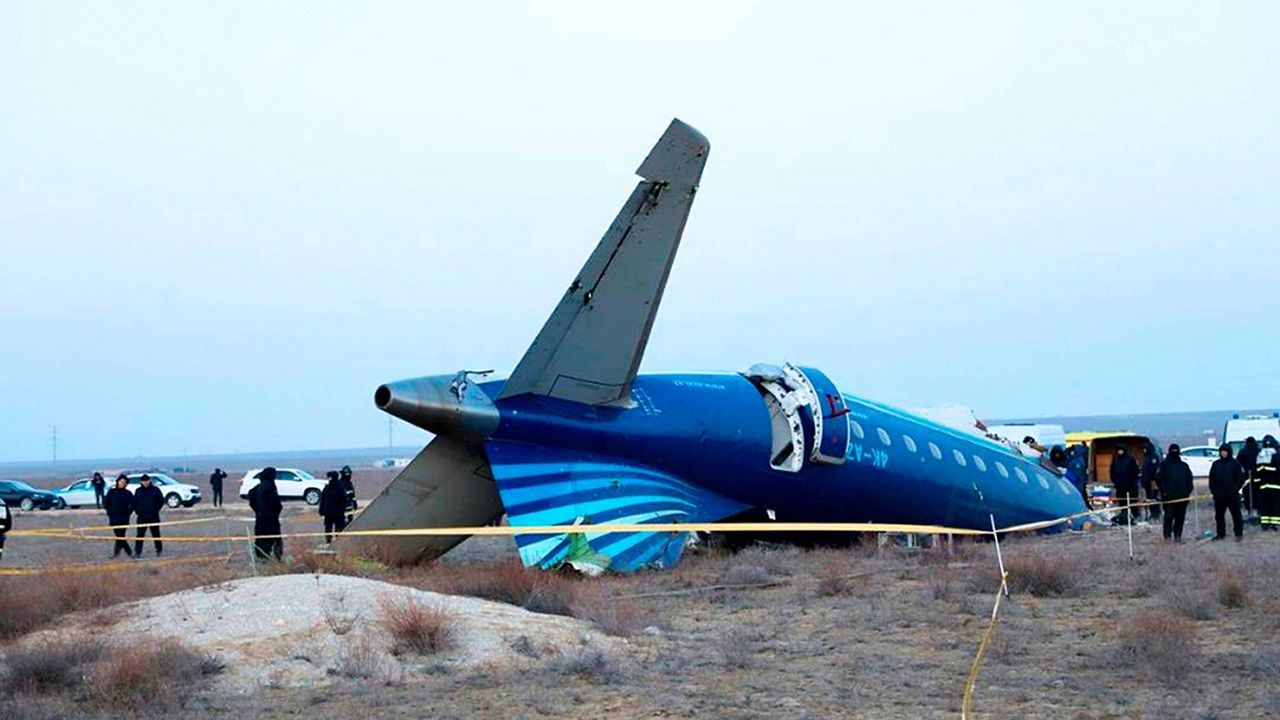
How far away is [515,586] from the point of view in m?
15.2

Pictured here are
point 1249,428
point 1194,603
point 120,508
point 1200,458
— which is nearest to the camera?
point 1194,603

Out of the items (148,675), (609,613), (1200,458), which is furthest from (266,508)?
(1200,458)

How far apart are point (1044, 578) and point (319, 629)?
8.57m

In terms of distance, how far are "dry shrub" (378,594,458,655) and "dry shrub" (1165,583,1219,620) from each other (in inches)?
291

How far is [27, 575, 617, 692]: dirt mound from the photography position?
11.3m

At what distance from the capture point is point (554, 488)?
17984 mm

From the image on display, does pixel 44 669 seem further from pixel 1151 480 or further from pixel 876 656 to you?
pixel 1151 480

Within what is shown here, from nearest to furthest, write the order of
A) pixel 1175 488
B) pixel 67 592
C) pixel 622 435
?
pixel 67 592
pixel 622 435
pixel 1175 488

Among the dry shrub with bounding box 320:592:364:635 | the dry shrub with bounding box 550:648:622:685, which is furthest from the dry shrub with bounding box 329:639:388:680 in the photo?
the dry shrub with bounding box 550:648:622:685

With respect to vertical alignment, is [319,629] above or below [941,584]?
above

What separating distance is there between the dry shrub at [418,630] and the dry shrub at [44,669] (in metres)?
2.41

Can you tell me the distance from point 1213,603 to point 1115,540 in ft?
37.6

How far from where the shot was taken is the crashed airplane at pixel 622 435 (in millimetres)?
17578

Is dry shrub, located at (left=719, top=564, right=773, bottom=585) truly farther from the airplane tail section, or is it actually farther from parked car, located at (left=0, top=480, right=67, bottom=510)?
parked car, located at (left=0, top=480, right=67, bottom=510)
